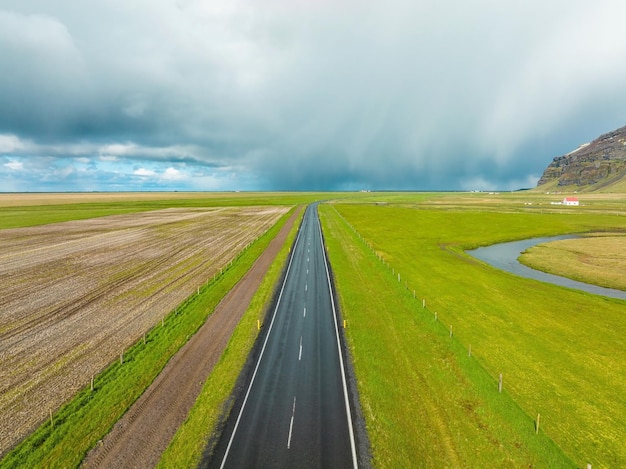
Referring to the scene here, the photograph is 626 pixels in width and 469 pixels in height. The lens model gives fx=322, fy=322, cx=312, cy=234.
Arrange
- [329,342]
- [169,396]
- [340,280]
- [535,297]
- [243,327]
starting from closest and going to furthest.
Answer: [169,396], [329,342], [243,327], [535,297], [340,280]

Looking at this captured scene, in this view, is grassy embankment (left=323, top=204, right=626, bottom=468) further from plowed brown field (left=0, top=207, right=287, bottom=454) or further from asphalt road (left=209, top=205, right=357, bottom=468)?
plowed brown field (left=0, top=207, right=287, bottom=454)

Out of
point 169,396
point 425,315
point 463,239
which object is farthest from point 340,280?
point 463,239

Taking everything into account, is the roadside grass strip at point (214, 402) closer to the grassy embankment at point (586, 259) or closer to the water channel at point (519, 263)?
the water channel at point (519, 263)

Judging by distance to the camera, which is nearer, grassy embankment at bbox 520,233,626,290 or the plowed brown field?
the plowed brown field

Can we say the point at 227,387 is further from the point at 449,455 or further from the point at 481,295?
the point at 481,295

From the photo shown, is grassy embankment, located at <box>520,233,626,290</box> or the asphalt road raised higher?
the asphalt road

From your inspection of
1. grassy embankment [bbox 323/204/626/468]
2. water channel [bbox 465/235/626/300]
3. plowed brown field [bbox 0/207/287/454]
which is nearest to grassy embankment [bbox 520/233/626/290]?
water channel [bbox 465/235/626/300]

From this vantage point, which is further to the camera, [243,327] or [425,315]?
[425,315]

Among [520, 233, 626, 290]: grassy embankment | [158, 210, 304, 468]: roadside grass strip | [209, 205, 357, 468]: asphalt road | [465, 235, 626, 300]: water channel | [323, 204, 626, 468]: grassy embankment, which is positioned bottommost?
[465, 235, 626, 300]: water channel
